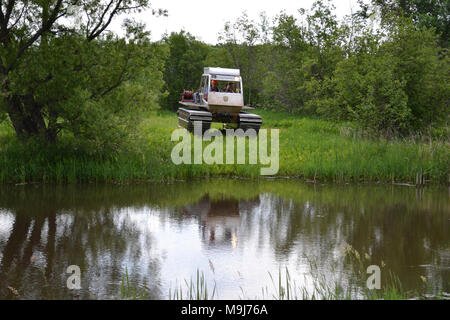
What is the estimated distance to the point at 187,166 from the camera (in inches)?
580

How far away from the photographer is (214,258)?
314 inches

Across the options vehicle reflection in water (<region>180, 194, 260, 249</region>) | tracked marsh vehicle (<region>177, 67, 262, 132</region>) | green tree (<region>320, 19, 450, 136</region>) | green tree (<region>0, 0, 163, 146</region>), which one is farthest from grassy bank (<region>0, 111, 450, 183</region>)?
tracked marsh vehicle (<region>177, 67, 262, 132</region>)

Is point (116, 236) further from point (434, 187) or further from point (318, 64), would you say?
point (318, 64)

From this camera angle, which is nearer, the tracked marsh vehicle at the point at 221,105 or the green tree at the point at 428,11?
the tracked marsh vehicle at the point at 221,105

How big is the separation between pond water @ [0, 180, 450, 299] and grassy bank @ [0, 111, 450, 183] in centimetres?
69

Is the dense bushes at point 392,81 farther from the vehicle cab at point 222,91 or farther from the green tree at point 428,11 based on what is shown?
the green tree at point 428,11

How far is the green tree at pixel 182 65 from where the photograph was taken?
113 feet

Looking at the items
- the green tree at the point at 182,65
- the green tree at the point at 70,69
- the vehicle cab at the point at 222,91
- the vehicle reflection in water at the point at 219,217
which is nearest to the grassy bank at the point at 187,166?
the green tree at the point at 70,69

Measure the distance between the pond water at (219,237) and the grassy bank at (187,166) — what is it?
688 millimetres

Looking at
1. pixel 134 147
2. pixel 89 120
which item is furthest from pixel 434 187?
pixel 89 120

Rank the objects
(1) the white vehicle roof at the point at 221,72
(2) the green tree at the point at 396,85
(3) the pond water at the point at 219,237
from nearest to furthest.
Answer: (3) the pond water at the point at 219,237, (2) the green tree at the point at 396,85, (1) the white vehicle roof at the point at 221,72

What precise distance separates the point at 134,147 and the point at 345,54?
14.1 m

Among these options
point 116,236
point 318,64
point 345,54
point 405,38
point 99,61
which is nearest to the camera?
point 116,236

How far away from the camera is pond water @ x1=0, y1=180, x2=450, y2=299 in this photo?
6.88 metres
